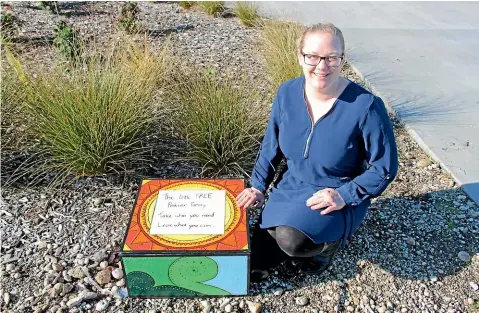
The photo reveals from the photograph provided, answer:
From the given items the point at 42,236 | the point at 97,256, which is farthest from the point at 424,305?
the point at 42,236

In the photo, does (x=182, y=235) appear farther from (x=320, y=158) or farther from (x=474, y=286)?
(x=474, y=286)

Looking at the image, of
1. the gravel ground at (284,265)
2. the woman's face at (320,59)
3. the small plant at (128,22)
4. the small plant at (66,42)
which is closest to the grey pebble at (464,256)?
the gravel ground at (284,265)

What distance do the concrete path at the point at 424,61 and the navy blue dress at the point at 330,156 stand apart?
1.14m

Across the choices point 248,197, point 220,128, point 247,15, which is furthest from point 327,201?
point 247,15

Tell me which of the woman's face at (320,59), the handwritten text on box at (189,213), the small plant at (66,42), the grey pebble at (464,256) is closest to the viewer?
the woman's face at (320,59)

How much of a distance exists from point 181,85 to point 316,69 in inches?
64.5

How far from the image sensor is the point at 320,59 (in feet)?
6.18

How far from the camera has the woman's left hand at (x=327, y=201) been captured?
2062 mm

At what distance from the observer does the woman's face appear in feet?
6.12

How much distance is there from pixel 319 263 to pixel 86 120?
1.45 meters

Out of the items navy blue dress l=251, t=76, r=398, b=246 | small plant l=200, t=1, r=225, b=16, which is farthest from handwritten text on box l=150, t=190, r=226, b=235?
small plant l=200, t=1, r=225, b=16

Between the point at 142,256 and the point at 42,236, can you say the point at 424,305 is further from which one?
the point at 42,236

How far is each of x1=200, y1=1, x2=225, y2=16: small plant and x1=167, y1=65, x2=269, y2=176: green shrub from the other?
9.25ft

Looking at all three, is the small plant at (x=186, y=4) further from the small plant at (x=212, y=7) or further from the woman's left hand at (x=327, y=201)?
the woman's left hand at (x=327, y=201)
